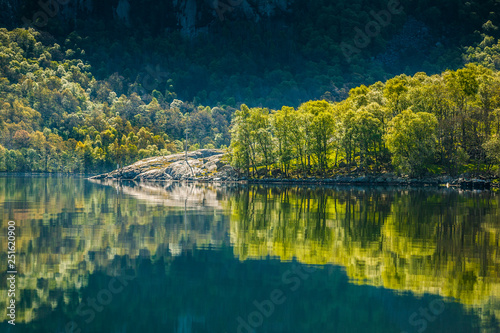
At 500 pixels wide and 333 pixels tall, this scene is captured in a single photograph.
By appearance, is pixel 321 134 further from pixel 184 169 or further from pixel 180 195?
pixel 184 169

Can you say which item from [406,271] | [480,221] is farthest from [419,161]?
[406,271]

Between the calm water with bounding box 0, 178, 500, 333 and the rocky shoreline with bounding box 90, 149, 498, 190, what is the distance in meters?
62.7

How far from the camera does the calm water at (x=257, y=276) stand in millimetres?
18141

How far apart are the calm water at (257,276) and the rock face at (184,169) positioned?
102 meters

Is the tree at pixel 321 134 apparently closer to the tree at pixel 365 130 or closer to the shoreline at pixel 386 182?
the shoreline at pixel 386 182

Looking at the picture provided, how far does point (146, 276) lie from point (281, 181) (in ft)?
326

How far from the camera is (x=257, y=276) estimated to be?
77.2 feet

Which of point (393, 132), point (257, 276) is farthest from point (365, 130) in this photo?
point (257, 276)

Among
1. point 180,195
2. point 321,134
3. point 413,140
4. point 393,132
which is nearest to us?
point 180,195

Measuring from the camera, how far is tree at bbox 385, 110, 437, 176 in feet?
332

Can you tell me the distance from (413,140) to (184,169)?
7408 cm

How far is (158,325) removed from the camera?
17.9 m

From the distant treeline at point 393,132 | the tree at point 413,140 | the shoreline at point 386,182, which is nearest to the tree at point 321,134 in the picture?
the distant treeline at point 393,132

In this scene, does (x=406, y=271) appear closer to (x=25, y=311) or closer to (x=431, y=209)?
(x=25, y=311)
